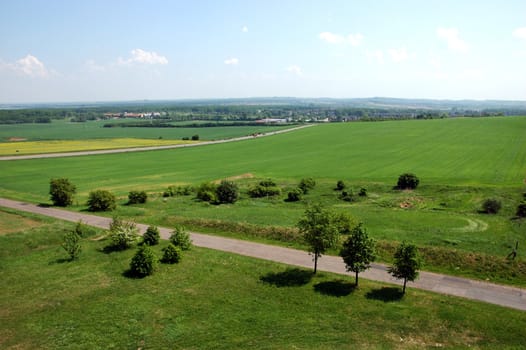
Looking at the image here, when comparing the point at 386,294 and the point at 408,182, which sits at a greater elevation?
the point at 408,182

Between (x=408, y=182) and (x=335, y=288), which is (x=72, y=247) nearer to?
(x=335, y=288)

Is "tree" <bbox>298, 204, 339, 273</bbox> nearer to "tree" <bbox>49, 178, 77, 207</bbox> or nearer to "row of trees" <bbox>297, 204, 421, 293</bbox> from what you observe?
"row of trees" <bbox>297, 204, 421, 293</bbox>

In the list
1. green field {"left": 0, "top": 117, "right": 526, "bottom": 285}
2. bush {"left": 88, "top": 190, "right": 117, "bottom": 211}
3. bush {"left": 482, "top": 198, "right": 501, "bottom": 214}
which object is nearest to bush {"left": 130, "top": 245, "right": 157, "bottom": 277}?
green field {"left": 0, "top": 117, "right": 526, "bottom": 285}

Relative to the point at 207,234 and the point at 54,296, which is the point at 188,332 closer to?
the point at 54,296

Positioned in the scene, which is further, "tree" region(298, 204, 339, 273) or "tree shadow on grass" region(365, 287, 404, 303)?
"tree" region(298, 204, 339, 273)

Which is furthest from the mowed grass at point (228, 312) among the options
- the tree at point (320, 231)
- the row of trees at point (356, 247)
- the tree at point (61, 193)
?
the tree at point (61, 193)

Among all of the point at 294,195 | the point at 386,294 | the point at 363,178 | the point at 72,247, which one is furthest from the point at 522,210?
the point at 72,247

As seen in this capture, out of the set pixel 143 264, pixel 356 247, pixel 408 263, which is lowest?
pixel 143 264
